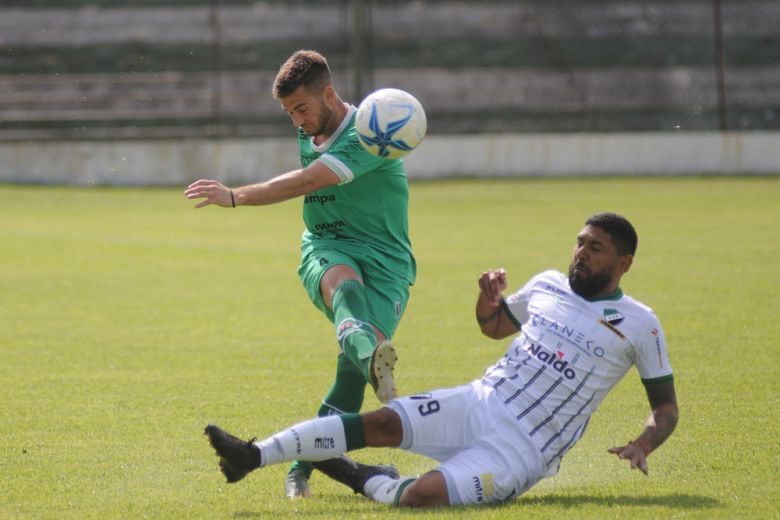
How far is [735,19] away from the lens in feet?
98.6

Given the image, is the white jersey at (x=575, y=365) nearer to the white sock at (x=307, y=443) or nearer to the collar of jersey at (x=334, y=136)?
the white sock at (x=307, y=443)

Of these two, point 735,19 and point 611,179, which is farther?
point 735,19

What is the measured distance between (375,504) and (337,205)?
180 cm

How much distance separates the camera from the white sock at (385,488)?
19.1 ft

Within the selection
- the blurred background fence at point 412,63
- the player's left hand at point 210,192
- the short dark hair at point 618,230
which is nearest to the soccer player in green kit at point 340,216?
the player's left hand at point 210,192

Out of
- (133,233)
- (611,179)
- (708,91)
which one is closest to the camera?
(133,233)

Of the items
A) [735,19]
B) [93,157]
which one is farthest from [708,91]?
[93,157]

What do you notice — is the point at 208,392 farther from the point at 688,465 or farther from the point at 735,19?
the point at 735,19

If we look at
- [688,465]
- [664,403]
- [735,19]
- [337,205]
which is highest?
[735,19]

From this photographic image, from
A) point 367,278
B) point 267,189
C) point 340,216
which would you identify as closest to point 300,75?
point 267,189

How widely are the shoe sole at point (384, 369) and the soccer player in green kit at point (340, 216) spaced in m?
0.21

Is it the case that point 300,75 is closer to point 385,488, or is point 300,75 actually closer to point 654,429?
point 385,488

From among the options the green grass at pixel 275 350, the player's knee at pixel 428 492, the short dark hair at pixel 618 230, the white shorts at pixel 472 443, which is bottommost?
the green grass at pixel 275 350

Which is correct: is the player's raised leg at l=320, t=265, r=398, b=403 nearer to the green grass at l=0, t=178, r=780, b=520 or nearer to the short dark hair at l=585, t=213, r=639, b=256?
the green grass at l=0, t=178, r=780, b=520
